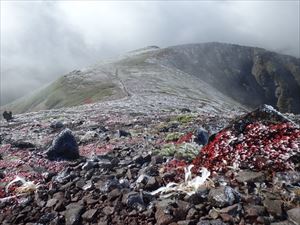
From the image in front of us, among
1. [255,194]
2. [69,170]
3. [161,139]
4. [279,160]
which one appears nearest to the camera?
[255,194]

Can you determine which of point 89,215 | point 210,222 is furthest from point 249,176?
point 89,215

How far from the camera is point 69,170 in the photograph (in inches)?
710

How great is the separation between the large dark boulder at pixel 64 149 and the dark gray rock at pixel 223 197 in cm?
1024

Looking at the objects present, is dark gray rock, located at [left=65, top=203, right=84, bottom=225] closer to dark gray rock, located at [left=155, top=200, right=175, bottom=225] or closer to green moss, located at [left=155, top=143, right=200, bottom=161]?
dark gray rock, located at [left=155, top=200, right=175, bottom=225]

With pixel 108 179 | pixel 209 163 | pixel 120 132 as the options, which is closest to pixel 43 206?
pixel 108 179

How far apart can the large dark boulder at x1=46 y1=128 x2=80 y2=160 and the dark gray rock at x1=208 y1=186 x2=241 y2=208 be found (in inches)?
403

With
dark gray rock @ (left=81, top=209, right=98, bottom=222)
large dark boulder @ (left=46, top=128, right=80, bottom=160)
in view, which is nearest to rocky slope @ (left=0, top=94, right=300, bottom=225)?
dark gray rock @ (left=81, top=209, right=98, bottom=222)

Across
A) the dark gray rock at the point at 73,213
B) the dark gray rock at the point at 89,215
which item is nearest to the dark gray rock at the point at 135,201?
the dark gray rock at the point at 89,215

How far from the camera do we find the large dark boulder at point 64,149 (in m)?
21.9

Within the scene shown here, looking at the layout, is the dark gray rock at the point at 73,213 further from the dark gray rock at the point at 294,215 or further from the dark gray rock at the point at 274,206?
the dark gray rock at the point at 294,215

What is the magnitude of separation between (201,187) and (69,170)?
625cm

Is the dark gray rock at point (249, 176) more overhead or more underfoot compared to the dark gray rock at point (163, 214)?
more overhead

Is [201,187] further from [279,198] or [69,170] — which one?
[69,170]

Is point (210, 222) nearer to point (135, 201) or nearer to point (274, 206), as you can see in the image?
point (274, 206)
